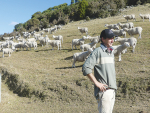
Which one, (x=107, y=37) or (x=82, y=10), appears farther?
(x=82, y=10)

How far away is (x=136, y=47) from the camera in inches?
580

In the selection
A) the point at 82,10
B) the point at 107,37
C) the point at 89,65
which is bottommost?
the point at 89,65

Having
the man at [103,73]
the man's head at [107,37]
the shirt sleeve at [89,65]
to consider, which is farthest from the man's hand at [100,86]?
the man's head at [107,37]

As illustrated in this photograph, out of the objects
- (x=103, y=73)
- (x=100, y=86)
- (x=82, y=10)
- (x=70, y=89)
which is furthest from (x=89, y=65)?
(x=82, y=10)

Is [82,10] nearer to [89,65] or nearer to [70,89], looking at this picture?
[70,89]

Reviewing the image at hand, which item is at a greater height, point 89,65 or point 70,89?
point 89,65

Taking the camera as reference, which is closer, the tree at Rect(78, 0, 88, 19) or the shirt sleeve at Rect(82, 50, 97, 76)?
the shirt sleeve at Rect(82, 50, 97, 76)

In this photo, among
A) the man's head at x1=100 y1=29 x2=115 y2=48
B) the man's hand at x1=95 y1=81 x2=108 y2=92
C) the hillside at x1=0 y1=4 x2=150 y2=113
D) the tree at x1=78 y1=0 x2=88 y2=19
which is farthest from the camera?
the tree at x1=78 y1=0 x2=88 y2=19

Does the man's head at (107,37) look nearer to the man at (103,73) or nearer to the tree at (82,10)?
the man at (103,73)

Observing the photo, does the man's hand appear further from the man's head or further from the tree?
the tree

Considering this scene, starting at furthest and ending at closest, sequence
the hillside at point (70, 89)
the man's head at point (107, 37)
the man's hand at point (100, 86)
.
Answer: the hillside at point (70, 89)
the man's head at point (107, 37)
the man's hand at point (100, 86)

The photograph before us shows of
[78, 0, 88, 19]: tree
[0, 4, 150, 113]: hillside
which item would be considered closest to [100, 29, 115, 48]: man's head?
[0, 4, 150, 113]: hillside

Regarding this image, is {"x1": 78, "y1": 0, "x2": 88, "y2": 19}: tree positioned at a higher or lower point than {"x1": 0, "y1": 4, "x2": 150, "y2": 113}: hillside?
higher

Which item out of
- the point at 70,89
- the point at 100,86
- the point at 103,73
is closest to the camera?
the point at 100,86
